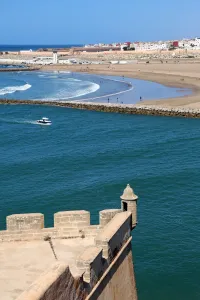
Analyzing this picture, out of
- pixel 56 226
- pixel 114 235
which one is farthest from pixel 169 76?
pixel 114 235

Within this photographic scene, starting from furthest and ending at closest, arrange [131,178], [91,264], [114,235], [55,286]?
1. [131,178]
2. [114,235]
3. [91,264]
4. [55,286]

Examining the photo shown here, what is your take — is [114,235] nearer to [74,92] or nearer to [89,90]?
[74,92]

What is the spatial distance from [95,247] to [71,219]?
1752 mm

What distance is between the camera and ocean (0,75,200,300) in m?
19.6

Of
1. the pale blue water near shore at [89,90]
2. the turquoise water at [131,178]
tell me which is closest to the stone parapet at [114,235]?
the turquoise water at [131,178]

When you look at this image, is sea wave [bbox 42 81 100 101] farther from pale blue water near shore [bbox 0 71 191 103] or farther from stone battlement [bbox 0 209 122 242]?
stone battlement [bbox 0 209 122 242]

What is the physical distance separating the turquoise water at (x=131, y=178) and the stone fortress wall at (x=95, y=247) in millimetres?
7509

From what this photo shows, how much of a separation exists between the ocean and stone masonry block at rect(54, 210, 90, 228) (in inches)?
306

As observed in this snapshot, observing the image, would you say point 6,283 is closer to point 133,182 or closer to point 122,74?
point 133,182

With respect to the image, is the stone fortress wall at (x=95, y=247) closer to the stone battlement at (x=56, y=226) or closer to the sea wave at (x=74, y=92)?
the stone battlement at (x=56, y=226)

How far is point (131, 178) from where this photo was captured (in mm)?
31344

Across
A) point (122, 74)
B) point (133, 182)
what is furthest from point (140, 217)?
point (122, 74)

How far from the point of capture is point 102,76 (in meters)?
118

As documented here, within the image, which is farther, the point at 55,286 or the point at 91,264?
the point at 91,264
